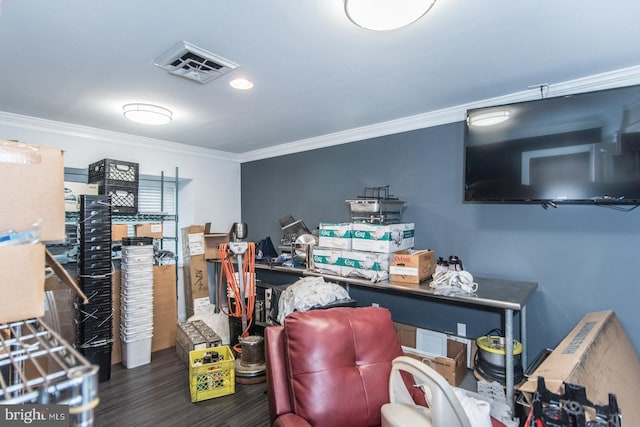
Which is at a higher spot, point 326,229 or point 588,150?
point 588,150

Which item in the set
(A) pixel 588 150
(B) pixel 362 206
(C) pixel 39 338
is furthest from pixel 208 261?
(A) pixel 588 150

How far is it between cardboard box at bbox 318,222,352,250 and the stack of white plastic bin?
1804mm

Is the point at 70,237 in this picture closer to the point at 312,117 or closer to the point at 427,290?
the point at 312,117

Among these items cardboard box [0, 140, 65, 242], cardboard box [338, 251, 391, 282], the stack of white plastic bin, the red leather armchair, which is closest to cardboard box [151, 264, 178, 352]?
the stack of white plastic bin

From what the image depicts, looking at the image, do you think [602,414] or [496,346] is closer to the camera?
[602,414]

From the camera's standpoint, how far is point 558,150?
2.30m

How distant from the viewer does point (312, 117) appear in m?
3.25

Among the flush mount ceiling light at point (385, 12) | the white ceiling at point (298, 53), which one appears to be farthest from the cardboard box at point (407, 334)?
the flush mount ceiling light at point (385, 12)

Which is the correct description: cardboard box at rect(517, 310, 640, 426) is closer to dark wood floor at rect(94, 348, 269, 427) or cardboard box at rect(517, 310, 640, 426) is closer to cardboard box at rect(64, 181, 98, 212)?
dark wood floor at rect(94, 348, 269, 427)

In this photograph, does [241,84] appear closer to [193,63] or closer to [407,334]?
[193,63]

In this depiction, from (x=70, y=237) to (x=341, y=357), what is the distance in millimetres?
2902

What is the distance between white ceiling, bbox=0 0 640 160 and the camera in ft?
5.20

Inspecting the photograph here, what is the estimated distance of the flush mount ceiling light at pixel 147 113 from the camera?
9.36 ft

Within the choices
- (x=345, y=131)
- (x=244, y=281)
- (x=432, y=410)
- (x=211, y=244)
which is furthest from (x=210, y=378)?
(x=345, y=131)
